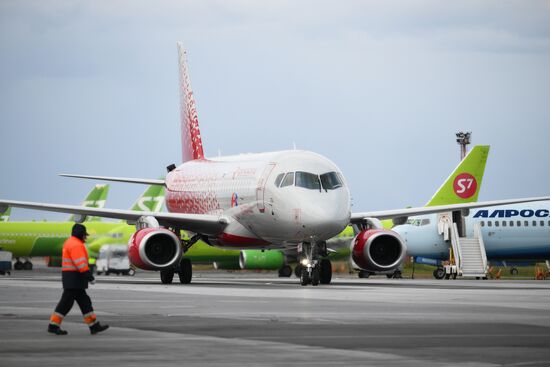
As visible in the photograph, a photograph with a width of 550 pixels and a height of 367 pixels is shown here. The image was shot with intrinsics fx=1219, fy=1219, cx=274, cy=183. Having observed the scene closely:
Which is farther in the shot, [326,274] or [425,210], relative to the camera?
[425,210]

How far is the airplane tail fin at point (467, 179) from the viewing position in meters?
57.6

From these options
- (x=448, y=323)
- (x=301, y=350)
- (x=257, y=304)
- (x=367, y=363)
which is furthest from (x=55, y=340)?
(x=257, y=304)

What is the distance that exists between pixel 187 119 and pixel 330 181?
1495 cm

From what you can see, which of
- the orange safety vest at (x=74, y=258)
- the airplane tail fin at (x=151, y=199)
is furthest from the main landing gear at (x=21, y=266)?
the orange safety vest at (x=74, y=258)

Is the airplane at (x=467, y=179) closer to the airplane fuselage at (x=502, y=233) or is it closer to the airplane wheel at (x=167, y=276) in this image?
the airplane fuselage at (x=502, y=233)

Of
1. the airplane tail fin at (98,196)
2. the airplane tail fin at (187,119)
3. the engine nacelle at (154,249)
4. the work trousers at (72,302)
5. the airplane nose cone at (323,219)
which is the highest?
the airplane tail fin at (98,196)

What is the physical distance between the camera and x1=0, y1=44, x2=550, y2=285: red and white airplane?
36.0 m

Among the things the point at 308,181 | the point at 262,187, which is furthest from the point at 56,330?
the point at 262,187

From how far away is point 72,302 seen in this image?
16969 mm

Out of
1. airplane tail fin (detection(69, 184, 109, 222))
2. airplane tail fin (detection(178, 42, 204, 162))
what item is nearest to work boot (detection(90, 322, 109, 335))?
airplane tail fin (detection(178, 42, 204, 162))

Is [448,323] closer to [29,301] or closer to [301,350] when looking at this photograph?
[301,350]

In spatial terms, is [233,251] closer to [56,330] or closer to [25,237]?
[25,237]

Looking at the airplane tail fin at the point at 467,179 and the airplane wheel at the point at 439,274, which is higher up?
the airplane tail fin at the point at 467,179

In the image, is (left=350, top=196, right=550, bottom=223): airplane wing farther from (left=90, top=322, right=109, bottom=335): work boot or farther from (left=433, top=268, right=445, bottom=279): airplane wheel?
(left=90, top=322, right=109, bottom=335): work boot
